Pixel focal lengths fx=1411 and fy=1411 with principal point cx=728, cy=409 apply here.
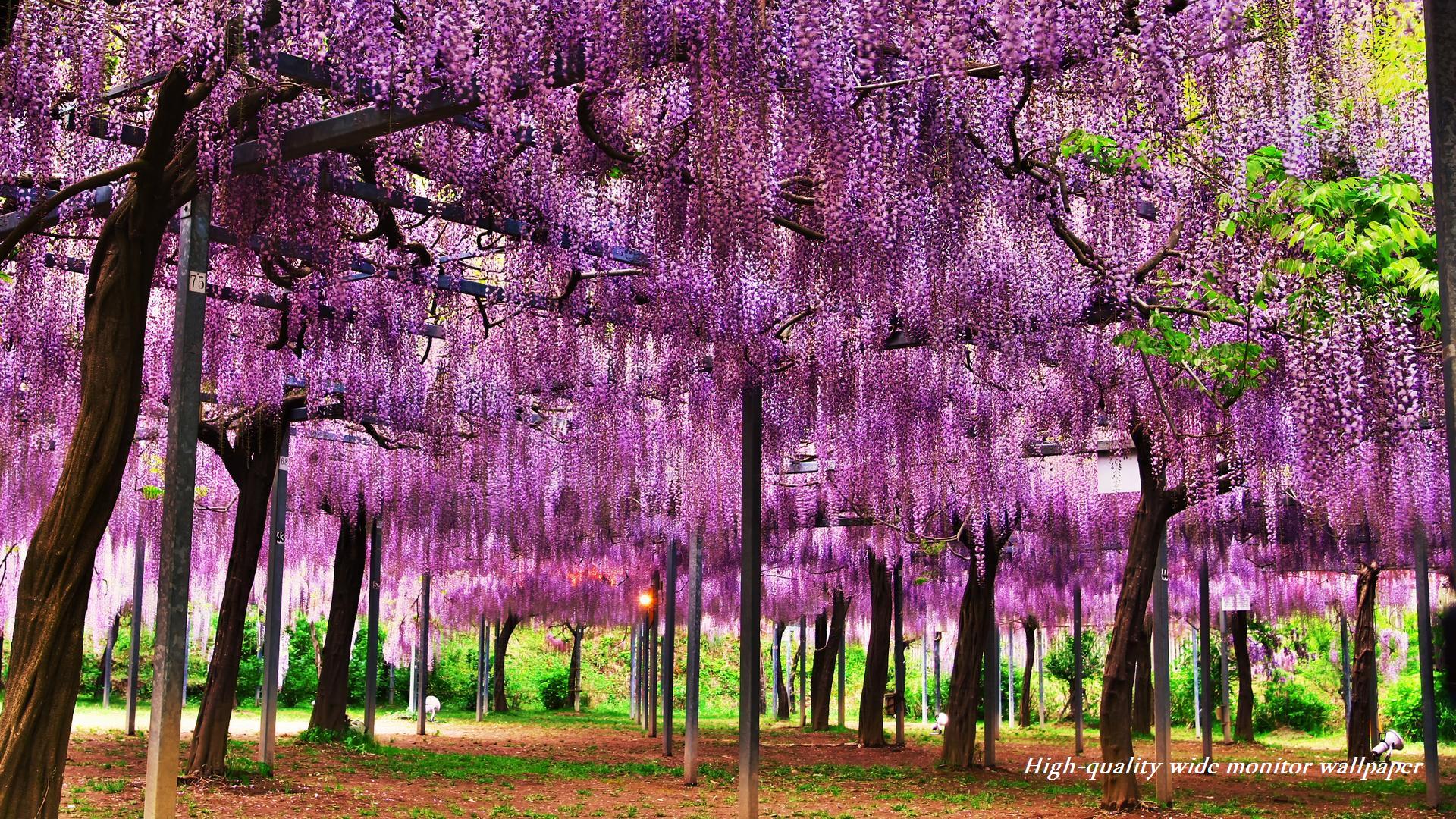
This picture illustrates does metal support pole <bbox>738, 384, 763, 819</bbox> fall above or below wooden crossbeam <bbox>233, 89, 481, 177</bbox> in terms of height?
below

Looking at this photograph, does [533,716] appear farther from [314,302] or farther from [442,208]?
[442,208]

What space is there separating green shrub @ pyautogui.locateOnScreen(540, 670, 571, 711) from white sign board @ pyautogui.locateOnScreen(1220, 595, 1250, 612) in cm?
1646

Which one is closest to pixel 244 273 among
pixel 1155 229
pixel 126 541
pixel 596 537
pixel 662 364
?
pixel 662 364

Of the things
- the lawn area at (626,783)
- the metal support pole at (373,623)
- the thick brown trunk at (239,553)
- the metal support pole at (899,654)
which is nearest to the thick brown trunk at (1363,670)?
the lawn area at (626,783)

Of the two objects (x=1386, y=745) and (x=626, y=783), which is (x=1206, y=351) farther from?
(x=1386, y=745)

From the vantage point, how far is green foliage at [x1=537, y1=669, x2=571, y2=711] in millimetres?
31266

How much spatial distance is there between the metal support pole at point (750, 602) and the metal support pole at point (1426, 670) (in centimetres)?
504

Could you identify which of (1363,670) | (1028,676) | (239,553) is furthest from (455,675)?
(239,553)

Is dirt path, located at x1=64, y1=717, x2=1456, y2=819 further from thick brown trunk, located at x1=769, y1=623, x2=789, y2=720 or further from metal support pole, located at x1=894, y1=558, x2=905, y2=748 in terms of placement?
thick brown trunk, located at x1=769, y1=623, x2=789, y2=720

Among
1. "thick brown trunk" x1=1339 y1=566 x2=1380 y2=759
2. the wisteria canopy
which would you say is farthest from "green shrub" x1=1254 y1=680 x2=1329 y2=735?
the wisteria canopy

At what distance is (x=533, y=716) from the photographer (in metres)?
26.3

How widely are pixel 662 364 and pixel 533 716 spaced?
1754cm

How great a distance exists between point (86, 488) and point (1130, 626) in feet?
21.0

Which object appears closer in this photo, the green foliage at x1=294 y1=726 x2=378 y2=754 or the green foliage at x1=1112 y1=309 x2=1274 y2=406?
the green foliage at x1=1112 y1=309 x2=1274 y2=406
